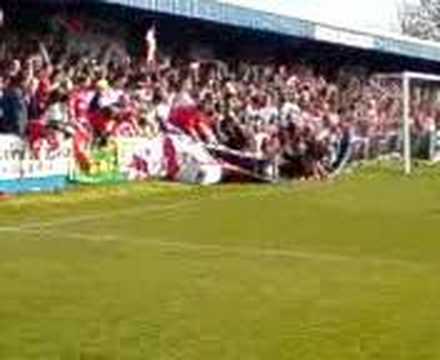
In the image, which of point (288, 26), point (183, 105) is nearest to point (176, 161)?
point (183, 105)

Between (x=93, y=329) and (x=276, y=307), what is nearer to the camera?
(x=93, y=329)

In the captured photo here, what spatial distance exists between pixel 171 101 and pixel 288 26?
9752 mm

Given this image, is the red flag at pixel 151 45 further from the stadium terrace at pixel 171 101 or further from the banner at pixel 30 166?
the banner at pixel 30 166

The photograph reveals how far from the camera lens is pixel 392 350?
10.4 metres

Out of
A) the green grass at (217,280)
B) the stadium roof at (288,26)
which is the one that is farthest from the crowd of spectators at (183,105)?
the green grass at (217,280)

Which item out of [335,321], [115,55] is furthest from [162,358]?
[115,55]

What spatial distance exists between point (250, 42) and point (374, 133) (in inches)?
182

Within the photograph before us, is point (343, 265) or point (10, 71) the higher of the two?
point (10, 71)

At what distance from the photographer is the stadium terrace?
89.2ft

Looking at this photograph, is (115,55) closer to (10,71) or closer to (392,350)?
(10,71)

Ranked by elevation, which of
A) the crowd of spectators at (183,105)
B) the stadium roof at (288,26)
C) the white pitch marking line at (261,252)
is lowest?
the white pitch marking line at (261,252)

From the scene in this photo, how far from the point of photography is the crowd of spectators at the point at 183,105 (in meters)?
27.2

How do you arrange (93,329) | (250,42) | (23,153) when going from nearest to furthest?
(93,329)
(23,153)
(250,42)

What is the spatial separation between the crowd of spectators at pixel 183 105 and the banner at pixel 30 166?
0.25m
